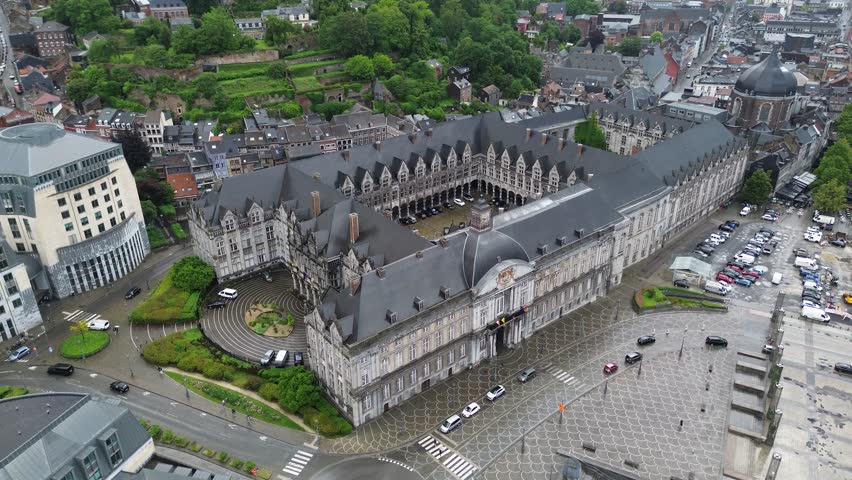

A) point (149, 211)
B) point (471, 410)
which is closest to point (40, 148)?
point (149, 211)

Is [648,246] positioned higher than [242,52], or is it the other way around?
[242,52]

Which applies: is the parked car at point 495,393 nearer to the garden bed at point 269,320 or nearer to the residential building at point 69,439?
the garden bed at point 269,320

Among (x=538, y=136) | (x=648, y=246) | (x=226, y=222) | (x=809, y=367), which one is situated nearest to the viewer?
(x=809, y=367)

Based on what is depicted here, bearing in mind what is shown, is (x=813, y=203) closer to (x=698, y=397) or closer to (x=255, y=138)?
(x=698, y=397)

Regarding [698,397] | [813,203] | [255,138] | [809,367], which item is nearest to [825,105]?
[813,203]

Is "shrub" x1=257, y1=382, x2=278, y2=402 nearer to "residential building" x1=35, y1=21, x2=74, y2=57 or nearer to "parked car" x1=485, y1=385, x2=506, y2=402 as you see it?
"parked car" x1=485, y1=385, x2=506, y2=402

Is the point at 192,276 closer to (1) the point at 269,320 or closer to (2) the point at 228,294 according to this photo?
(2) the point at 228,294

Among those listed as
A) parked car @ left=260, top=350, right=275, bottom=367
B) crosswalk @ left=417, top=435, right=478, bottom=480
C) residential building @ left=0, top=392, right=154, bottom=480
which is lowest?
crosswalk @ left=417, top=435, right=478, bottom=480

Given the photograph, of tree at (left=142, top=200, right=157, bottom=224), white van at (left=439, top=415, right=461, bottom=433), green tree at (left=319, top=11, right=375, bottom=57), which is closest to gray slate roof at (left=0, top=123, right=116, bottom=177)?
tree at (left=142, top=200, right=157, bottom=224)
